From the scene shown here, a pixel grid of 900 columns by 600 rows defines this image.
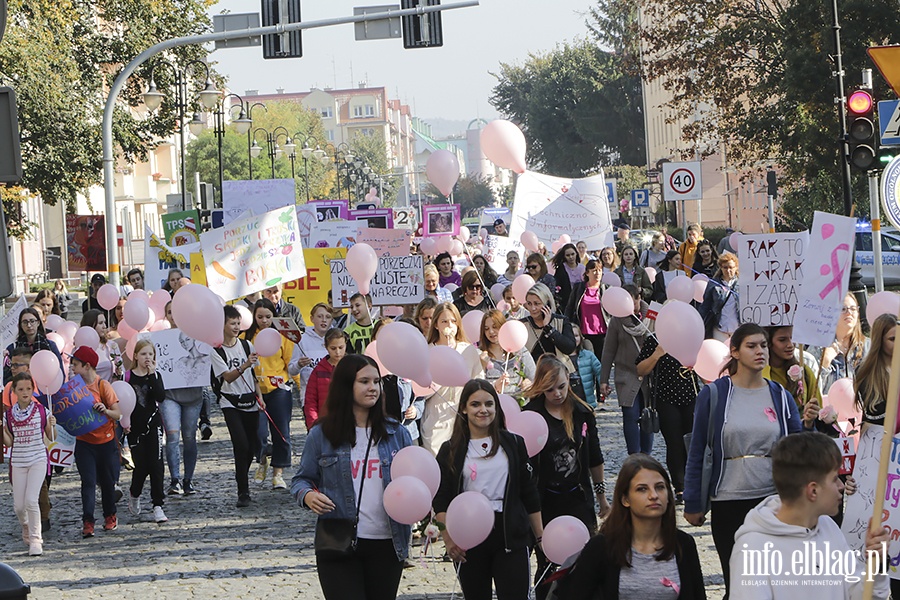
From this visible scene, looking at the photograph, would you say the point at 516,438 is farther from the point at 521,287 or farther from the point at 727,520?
the point at 521,287

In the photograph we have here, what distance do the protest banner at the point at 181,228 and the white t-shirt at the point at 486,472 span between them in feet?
60.7

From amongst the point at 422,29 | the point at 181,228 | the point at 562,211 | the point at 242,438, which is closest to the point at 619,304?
the point at 242,438

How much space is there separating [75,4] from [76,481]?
2403cm

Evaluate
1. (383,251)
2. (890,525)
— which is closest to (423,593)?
(890,525)

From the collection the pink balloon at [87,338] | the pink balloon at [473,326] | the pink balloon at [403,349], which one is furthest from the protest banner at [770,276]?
the pink balloon at [87,338]

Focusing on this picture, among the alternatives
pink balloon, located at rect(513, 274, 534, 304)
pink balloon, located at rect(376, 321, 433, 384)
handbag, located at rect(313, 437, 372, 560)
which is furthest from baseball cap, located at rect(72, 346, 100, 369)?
handbag, located at rect(313, 437, 372, 560)

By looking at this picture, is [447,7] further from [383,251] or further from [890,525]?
[890,525]

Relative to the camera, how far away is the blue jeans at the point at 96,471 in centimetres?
1024

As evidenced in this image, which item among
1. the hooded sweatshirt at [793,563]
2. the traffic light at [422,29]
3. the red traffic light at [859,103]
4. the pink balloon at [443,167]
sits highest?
the traffic light at [422,29]

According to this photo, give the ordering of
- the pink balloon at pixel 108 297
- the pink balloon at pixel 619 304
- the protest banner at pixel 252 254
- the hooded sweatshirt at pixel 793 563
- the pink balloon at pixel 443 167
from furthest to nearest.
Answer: the pink balloon at pixel 108 297
the pink balloon at pixel 443 167
the protest banner at pixel 252 254
the pink balloon at pixel 619 304
the hooded sweatshirt at pixel 793 563

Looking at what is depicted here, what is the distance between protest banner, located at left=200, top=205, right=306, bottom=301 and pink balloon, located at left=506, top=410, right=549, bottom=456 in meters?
7.09

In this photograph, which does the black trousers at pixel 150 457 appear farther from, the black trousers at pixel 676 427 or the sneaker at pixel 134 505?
the black trousers at pixel 676 427

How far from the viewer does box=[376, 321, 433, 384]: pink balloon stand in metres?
7.22

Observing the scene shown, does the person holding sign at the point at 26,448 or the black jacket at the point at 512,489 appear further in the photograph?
the person holding sign at the point at 26,448
